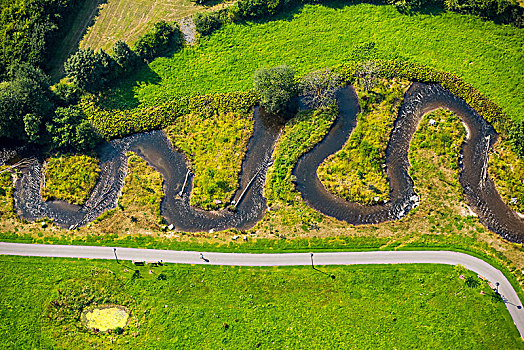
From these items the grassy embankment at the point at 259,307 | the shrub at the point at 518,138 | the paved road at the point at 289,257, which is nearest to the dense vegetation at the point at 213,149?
the paved road at the point at 289,257

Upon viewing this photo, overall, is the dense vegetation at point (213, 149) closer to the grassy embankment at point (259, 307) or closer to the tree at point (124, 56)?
the grassy embankment at point (259, 307)

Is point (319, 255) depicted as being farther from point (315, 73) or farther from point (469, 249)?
point (315, 73)

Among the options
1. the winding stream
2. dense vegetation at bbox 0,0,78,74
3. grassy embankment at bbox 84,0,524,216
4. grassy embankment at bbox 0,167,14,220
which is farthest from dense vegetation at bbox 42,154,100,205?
dense vegetation at bbox 0,0,78,74

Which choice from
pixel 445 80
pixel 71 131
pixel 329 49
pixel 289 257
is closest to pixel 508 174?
pixel 445 80

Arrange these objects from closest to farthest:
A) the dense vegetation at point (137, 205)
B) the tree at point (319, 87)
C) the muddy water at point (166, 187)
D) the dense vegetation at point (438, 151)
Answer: the dense vegetation at point (137, 205) < the dense vegetation at point (438, 151) < the muddy water at point (166, 187) < the tree at point (319, 87)

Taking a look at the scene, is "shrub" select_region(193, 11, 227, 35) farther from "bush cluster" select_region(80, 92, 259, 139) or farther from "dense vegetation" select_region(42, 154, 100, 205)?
"dense vegetation" select_region(42, 154, 100, 205)

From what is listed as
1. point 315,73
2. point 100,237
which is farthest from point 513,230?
point 100,237
